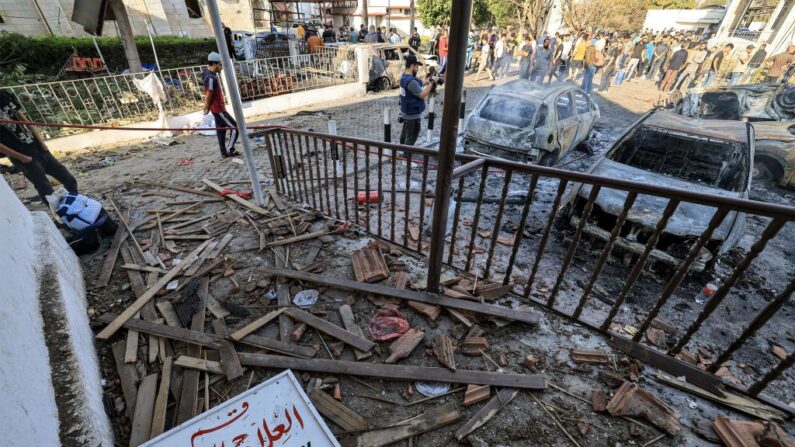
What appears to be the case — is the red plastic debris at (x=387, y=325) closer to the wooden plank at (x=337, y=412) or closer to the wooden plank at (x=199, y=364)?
the wooden plank at (x=337, y=412)

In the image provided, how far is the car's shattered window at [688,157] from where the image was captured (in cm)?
485

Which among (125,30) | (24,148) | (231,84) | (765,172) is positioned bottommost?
(765,172)

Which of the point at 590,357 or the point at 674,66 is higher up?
the point at 674,66

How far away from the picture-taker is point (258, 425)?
6.90 ft

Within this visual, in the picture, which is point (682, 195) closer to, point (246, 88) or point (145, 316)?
point (145, 316)

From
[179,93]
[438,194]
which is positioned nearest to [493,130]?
[438,194]

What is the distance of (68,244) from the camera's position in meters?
3.57

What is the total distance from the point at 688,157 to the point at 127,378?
785 centimetres

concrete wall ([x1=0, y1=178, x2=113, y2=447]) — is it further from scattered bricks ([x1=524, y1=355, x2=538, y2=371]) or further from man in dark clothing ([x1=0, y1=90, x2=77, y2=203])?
scattered bricks ([x1=524, y1=355, x2=538, y2=371])

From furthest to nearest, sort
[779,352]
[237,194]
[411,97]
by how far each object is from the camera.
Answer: [411,97]
[237,194]
[779,352]

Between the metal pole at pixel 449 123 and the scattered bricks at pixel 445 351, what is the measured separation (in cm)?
52

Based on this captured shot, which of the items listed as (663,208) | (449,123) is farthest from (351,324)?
(663,208)

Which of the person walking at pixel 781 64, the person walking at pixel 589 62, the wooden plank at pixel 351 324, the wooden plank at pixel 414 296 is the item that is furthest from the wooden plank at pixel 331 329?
the person walking at pixel 781 64

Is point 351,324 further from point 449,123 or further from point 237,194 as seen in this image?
point 237,194
